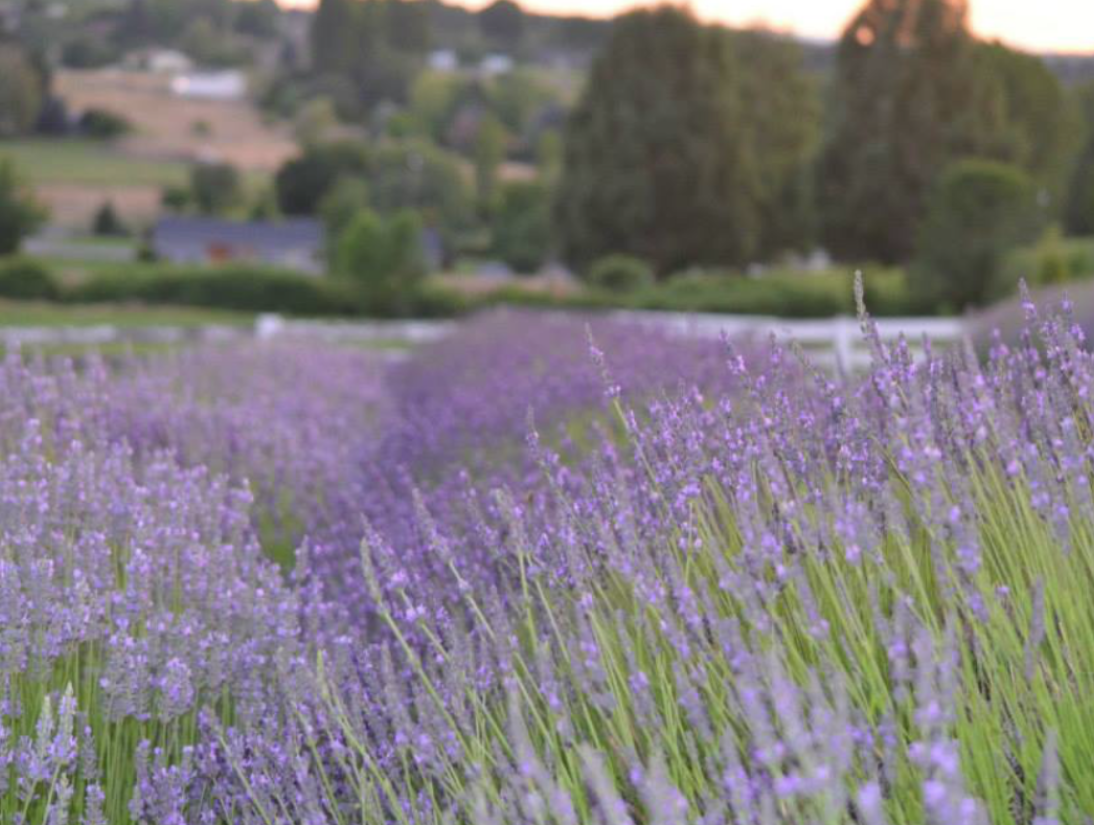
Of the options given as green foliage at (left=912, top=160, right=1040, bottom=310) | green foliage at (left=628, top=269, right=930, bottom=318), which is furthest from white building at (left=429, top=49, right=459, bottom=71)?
green foliage at (left=912, top=160, right=1040, bottom=310)

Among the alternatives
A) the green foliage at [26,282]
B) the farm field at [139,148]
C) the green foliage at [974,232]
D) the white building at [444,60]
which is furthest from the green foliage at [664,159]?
the white building at [444,60]

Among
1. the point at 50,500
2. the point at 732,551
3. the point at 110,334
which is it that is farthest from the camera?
the point at 110,334

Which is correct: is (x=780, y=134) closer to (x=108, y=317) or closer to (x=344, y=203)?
(x=108, y=317)

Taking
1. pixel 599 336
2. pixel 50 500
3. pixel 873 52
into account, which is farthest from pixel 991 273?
pixel 50 500

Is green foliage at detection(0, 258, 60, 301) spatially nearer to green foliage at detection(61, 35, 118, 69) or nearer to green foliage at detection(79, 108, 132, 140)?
green foliage at detection(79, 108, 132, 140)

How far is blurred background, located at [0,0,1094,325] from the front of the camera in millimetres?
25500

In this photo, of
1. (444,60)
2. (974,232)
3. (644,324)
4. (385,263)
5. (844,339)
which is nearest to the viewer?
(644,324)

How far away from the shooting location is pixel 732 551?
3420mm

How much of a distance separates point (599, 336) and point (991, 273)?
16.1 meters

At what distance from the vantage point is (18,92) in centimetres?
7475

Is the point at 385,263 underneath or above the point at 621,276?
underneath

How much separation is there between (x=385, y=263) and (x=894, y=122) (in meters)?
12.7

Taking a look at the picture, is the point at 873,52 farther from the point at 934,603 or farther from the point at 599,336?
the point at 934,603

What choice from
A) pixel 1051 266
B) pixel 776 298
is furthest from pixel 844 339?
pixel 1051 266
